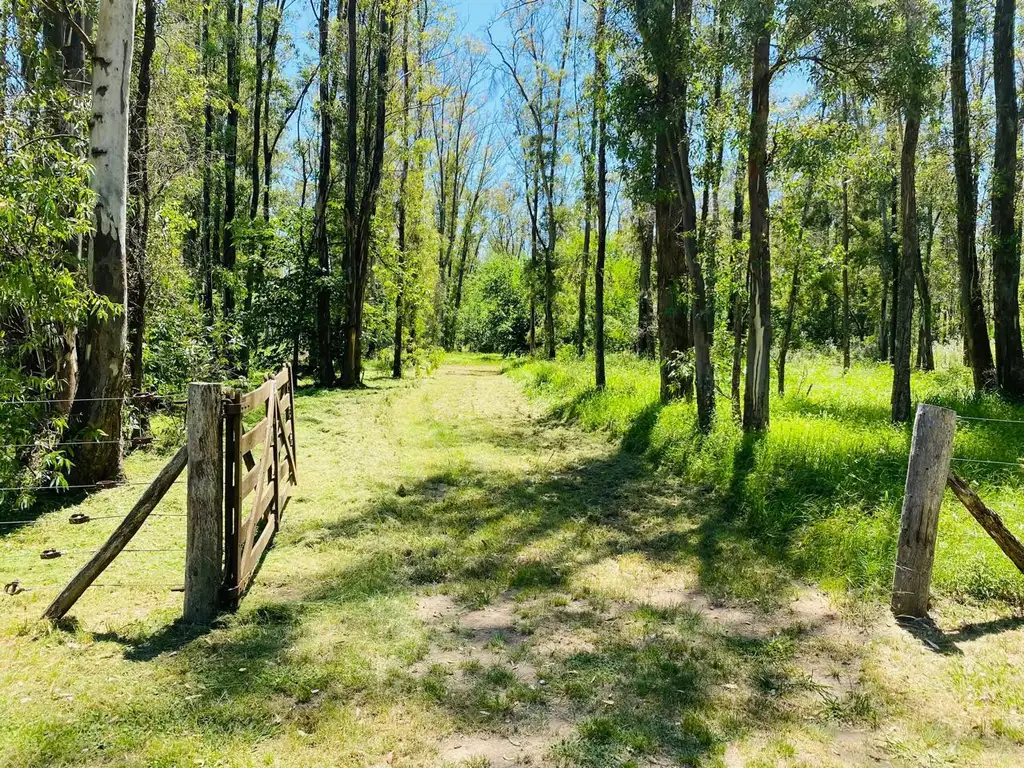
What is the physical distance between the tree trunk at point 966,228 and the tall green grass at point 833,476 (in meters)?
0.77

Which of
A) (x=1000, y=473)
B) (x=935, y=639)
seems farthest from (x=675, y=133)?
(x=935, y=639)

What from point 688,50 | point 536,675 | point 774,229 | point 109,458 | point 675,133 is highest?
point 688,50

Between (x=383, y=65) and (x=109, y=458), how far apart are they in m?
14.7

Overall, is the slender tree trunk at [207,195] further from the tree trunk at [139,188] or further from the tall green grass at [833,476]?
the tall green grass at [833,476]

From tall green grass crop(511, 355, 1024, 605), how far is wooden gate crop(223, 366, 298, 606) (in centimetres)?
452

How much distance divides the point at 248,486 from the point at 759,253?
714 centimetres

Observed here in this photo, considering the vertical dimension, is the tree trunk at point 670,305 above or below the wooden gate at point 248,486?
above

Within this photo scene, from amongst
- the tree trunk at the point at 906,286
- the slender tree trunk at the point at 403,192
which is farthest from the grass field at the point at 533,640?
the slender tree trunk at the point at 403,192

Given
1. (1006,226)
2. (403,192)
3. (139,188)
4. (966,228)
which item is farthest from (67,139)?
(403,192)

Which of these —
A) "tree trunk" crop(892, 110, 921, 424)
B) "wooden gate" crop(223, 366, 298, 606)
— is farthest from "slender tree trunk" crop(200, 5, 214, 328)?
"tree trunk" crop(892, 110, 921, 424)

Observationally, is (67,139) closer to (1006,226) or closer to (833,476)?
(833,476)

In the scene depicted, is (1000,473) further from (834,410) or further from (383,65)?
(383,65)

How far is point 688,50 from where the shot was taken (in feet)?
28.9

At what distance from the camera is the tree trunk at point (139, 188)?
859 centimetres
